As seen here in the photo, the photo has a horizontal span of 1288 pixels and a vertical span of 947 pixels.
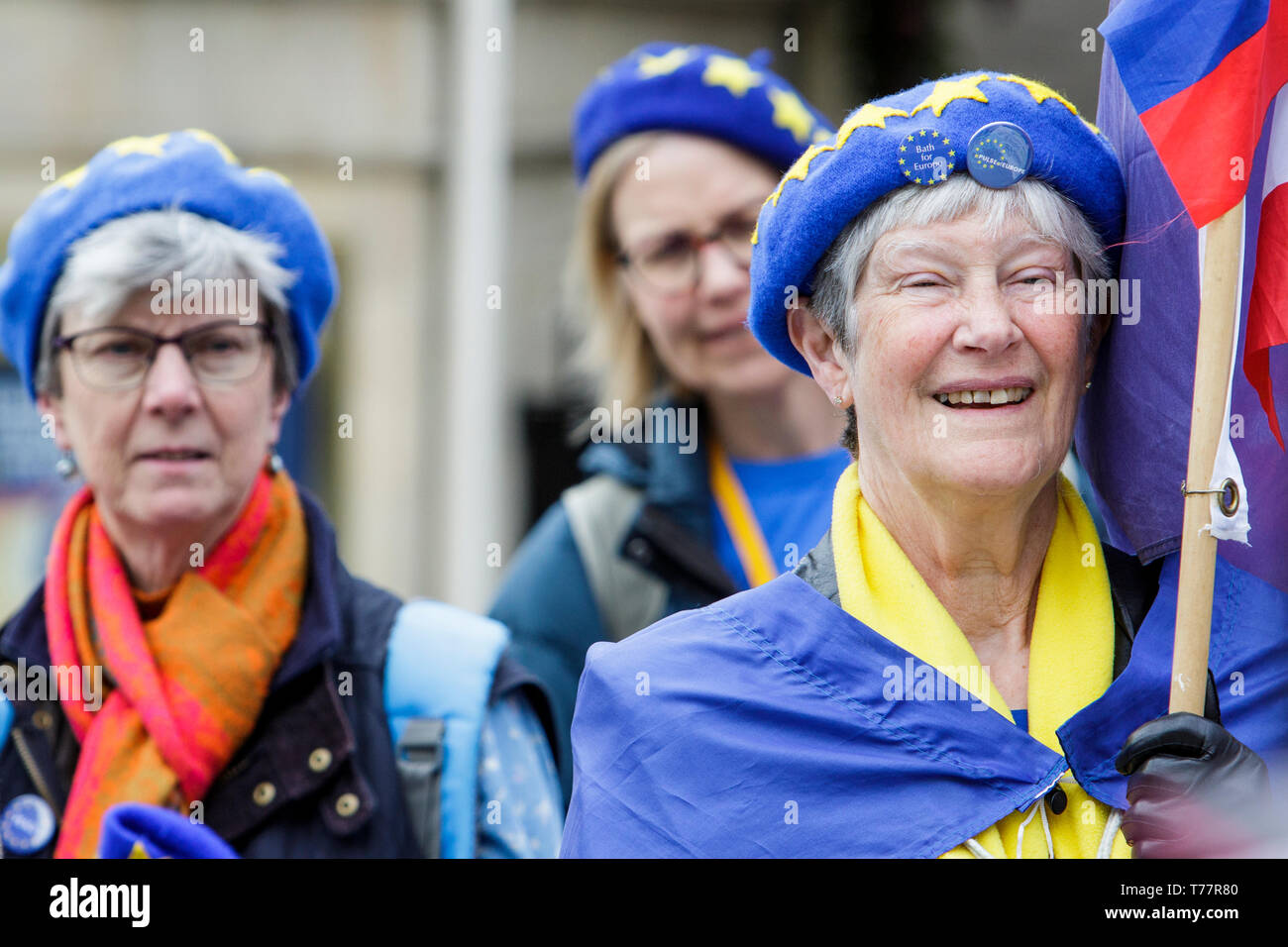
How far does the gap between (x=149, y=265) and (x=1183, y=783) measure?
1950mm

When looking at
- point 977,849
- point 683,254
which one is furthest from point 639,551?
point 977,849

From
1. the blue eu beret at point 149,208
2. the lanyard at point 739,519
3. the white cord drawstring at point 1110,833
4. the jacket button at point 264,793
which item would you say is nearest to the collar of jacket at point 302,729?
the jacket button at point 264,793

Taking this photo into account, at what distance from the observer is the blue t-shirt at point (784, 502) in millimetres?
3463

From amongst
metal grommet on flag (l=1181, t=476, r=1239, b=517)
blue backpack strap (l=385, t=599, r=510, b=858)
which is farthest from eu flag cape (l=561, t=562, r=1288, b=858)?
blue backpack strap (l=385, t=599, r=510, b=858)

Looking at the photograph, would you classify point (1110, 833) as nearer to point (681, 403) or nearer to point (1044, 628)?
point (1044, 628)

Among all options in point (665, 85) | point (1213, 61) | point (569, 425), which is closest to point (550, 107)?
point (569, 425)

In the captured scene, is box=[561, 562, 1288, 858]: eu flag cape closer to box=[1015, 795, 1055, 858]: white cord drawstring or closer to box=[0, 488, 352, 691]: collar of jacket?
box=[1015, 795, 1055, 858]: white cord drawstring

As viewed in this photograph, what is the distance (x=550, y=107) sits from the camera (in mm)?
6254

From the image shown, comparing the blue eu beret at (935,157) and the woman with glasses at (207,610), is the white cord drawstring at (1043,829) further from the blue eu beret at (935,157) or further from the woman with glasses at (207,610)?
the woman with glasses at (207,610)

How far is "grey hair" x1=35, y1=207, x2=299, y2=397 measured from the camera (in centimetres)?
295

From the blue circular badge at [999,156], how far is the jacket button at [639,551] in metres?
1.55

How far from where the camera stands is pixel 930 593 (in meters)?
2.35
